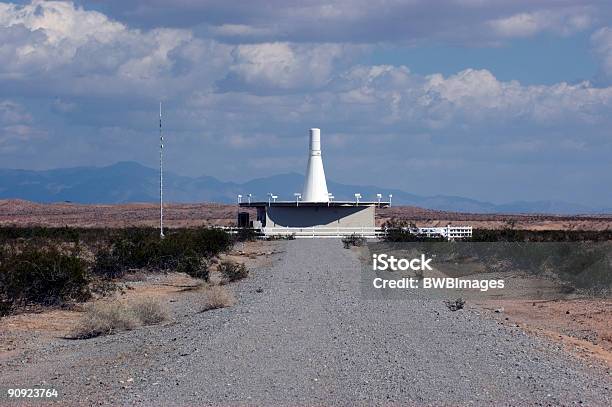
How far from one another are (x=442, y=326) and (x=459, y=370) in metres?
3.83

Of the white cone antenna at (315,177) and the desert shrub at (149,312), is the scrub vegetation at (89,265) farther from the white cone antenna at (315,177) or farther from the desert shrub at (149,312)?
the white cone antenna at (315,177)

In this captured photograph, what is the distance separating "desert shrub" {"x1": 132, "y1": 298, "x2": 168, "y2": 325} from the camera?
621 inches

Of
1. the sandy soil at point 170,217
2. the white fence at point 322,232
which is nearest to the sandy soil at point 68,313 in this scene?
the white fence at point 322,232

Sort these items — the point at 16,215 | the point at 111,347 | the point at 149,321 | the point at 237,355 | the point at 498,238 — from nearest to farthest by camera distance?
the point at 237,355 < the point at 111,347 < the point at 149,321 < the point at 498,238 < the point at 16,215

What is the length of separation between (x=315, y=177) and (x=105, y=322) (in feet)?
136

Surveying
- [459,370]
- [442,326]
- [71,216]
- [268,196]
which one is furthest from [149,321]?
[71,216]

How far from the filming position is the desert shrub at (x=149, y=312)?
51.8 ft

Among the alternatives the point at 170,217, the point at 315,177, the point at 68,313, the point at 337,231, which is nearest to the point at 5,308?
the point at 68,313

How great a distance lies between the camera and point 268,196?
55.2 metres

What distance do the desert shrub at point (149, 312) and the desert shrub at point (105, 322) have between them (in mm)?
349

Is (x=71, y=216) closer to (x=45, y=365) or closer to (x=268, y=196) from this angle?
(x=268, y=196)

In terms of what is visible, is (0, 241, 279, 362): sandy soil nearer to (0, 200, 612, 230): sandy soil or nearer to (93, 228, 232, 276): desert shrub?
(93, 228, 232, 276): desert shrub

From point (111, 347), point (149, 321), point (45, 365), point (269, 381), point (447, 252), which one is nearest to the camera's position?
point (269, 381)

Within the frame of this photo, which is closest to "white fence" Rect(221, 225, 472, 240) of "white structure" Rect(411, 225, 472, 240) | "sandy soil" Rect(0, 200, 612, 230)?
"white structure" Rect(411, 225, 472, 240)
